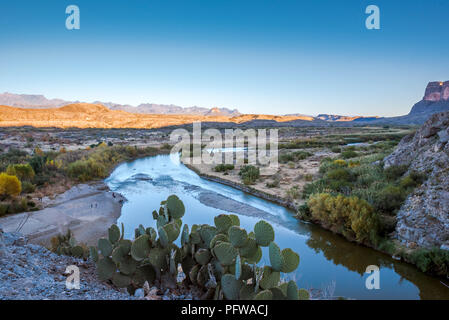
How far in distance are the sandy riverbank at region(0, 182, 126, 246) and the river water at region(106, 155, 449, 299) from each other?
0.79 meters

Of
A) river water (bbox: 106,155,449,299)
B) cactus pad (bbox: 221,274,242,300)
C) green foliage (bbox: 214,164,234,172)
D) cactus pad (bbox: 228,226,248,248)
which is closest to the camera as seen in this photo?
cactus pad (bbox: 221,274,242,300)

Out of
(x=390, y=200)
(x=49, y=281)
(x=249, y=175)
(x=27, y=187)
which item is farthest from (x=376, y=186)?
(x=27, y=187)

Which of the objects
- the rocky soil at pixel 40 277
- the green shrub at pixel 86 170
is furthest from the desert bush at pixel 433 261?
the green shrub at pixel 86 170

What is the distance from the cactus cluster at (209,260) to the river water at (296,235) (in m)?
2.36

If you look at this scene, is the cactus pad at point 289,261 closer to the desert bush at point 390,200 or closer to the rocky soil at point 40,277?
the rocky soil at point 40,277

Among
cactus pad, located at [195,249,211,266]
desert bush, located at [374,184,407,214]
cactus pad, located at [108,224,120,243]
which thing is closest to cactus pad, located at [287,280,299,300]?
cactus pad, located at [195,249,211,266]

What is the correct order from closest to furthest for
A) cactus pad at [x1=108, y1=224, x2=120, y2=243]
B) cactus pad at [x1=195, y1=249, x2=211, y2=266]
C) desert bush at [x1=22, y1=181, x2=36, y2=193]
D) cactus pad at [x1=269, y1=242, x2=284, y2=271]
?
cactus pad at [x1=269, y1=242, x2=284, y2=271]
cactus pad at [x1=195, y1=249, x2=211, y2=266]
cactus pad at [x1=108, y1=224, x2=120, y2=243]
desert bush at [x1=22, y1=181, x2=36, y2=193]

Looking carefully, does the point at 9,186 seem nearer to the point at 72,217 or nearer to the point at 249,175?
the point at 72,217

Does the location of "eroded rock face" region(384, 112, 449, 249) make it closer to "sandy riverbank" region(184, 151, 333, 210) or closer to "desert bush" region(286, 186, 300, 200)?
"sandy riverbank" region(184, 151, 333, 210)

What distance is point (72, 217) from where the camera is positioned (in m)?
11.1

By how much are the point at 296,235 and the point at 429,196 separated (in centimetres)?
459

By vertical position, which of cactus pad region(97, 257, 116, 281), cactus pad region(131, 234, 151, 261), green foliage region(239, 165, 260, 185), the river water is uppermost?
cactus pad region(131, 234, 151, 261)

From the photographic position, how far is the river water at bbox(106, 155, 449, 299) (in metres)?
6.79
